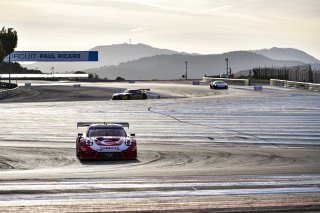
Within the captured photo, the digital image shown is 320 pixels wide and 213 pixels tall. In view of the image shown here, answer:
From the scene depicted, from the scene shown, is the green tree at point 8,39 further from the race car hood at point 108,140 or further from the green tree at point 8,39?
the race car hood at point 108,140

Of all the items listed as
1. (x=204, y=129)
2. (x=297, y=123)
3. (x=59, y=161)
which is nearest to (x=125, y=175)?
(x=59, y=161)

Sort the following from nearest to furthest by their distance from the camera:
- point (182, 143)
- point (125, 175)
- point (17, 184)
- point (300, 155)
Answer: point (17, 184), point (125, 175), point (300, 155), point (182, 143)

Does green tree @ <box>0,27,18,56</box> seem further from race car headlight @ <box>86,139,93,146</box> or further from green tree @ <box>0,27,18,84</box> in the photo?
race car headlight @ <box>86,139,93,146</box>

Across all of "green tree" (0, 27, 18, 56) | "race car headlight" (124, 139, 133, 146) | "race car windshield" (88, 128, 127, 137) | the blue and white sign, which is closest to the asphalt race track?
"race car headlight" (124, 139, 133, 146)

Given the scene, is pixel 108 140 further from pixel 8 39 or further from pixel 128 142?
pixel 8 39

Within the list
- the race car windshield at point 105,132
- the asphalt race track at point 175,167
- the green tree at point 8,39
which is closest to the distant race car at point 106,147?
the race car windshield at point 105,132

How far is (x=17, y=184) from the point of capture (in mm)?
13008

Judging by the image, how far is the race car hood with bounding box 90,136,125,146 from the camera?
17906mm

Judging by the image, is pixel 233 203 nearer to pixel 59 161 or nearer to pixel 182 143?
pixel 59 161

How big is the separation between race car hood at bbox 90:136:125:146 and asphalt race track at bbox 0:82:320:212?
0.58 metres

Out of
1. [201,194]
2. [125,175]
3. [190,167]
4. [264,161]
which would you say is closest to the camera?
[201,194]

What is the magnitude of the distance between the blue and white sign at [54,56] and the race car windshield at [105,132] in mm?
82975

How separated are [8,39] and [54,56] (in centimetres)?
1795

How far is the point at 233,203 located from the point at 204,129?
16.2 meters
